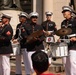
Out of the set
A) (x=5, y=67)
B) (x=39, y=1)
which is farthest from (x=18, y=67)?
(x=39, y=1)

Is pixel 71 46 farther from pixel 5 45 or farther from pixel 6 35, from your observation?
pixel 5 45

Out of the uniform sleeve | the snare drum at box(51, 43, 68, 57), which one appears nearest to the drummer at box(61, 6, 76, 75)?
the snare drum at box(51, 43, 68, 57)

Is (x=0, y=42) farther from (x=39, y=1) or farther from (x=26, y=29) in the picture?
(x=39, y=1)

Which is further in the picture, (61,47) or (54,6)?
(54,6)

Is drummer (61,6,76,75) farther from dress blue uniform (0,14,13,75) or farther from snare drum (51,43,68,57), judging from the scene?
dress blue uniform (0,14,13,75)

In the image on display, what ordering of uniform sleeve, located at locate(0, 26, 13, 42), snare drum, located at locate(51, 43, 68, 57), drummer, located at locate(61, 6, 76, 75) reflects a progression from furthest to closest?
uniform sleeve, located at locate(0, 26, 13, 42), drummer, located at locate(61, 6, 76, 75), snare drum, located at locate(51, 43, 68, 57)

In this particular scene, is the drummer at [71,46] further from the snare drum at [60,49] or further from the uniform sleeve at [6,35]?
the uniform sleeve at [6,35]

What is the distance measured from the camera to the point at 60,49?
633cm

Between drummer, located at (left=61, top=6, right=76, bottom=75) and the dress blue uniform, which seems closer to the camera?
drummer, located at (left=61, top=6, right=76, bottom=75)

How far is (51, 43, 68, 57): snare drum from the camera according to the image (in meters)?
6.33

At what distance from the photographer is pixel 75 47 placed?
657 cm

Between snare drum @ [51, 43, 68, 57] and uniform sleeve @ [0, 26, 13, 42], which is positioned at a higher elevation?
uniform sleeve @ [0, 26, 13, 42]

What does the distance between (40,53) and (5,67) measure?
4177 mm

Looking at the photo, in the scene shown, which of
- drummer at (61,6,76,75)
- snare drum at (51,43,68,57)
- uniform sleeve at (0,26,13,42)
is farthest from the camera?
uniform sleeve at (0,26,13,42)
